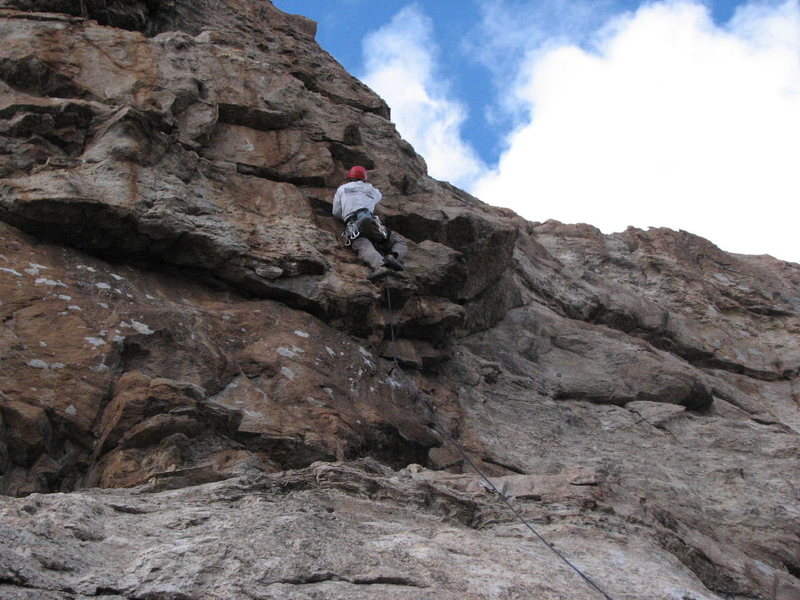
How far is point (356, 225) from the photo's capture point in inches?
493

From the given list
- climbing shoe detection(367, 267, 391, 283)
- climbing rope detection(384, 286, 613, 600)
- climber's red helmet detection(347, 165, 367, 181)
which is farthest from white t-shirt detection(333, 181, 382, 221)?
climbing rope detection(384, 286, 613, 600)

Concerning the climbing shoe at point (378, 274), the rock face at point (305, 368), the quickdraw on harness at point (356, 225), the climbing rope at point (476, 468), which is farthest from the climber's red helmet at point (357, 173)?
the climbing rope at point (476, 468)

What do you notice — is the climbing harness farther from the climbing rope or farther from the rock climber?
the climbing rope

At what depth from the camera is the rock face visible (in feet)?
18.3

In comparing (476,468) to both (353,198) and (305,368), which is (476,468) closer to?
(305,368)

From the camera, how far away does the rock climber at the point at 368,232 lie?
39.9ft

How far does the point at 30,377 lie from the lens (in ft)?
26.1

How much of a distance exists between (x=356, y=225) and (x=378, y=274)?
112 centimetres

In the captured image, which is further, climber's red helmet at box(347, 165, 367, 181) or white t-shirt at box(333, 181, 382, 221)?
climber's red helmet at box(347, 165, 367, 181)

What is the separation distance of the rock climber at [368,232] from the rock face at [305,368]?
0.85ft

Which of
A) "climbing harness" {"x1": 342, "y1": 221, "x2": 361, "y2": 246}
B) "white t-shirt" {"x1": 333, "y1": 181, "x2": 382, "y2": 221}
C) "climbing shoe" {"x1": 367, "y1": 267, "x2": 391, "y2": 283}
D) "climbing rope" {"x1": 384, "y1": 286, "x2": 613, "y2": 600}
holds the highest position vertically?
"white t-shirt" {"x1": 333, "y1": 181, "x2": 382, "y2": 221}

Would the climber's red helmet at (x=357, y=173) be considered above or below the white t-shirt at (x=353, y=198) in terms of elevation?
above

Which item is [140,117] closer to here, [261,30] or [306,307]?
[306,307]

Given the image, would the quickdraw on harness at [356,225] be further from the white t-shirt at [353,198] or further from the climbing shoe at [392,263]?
the climbing shoe at [392,263]
